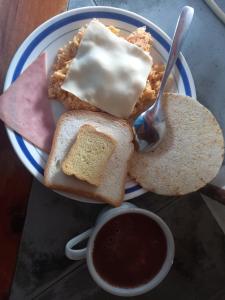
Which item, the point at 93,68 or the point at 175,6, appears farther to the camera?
the point at 175,6

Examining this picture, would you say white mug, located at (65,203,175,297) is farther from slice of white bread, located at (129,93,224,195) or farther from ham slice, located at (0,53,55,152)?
ham slice, located at (0,53,55,152)

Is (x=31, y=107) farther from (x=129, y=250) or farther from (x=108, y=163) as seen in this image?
(x=129, y=250)

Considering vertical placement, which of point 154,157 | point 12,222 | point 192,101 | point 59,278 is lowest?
point 59,278

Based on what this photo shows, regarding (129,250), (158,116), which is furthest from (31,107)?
(129,250)

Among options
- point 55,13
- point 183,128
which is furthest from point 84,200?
point 55,13

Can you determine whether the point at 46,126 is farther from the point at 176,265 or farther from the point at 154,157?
the point at 176,265

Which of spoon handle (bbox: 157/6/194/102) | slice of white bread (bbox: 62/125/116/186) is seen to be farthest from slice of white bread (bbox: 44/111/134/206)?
spoon handle (bbox: 157/6/194/102)
